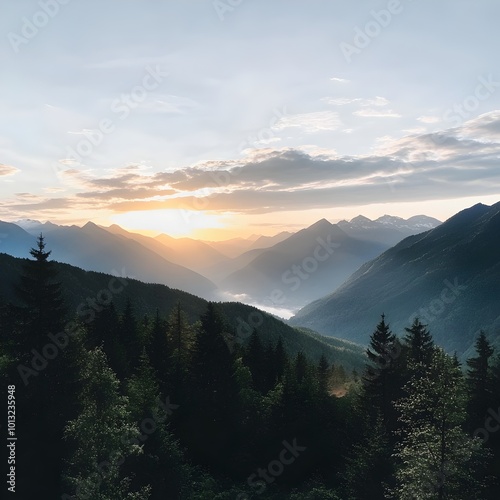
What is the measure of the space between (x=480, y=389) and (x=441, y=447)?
30319 mm

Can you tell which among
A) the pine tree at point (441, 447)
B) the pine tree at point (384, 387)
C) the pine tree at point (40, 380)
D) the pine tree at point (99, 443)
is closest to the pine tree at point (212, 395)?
the pine tree at point (99, 443)

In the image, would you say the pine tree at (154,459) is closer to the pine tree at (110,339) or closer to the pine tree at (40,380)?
the pine tree at (40,380)

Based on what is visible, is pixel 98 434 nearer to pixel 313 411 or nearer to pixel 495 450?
pixel 313 411

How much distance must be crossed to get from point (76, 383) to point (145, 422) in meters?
5.74

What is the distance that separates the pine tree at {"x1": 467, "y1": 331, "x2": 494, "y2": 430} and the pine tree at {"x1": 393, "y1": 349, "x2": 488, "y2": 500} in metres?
24.4

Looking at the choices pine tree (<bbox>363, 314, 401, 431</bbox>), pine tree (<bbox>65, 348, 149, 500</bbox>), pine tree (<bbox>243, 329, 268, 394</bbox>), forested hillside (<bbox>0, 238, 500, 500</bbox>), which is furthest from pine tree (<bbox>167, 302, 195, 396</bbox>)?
pine tree (<bbox>65, 348, 149, 500</bbox>)

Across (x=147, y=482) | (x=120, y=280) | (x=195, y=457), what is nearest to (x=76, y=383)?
(x=147, y=482)

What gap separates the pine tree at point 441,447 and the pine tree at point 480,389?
80.1 feet

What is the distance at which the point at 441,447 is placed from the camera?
84.6ft

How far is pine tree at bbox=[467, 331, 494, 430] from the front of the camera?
48250 mm

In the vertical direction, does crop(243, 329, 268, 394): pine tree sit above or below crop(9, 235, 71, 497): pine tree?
below

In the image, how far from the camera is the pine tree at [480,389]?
48.2 m

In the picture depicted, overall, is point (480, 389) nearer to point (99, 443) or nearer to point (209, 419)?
point (209, 419)

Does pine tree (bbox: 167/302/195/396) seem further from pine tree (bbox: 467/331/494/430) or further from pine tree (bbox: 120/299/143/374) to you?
pine tree (bbox: 467/331/494/430)
